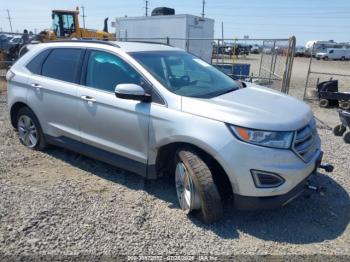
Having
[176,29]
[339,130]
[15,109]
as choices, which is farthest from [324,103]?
[176,29]

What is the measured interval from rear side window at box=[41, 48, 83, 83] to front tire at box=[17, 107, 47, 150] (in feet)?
2.39

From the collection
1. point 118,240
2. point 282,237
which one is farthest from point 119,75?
point 282,237

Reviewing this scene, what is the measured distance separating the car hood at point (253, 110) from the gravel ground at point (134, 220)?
1077 mm

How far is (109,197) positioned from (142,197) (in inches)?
Answer: 15.3

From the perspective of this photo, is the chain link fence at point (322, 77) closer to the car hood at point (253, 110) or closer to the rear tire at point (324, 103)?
the rear tire at point (324, 103)

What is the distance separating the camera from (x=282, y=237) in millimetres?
3254

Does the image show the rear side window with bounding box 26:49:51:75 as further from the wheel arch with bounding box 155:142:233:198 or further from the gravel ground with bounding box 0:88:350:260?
the wheel arch with bounding box 155:142:233:198

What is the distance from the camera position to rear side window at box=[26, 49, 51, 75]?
489 cm

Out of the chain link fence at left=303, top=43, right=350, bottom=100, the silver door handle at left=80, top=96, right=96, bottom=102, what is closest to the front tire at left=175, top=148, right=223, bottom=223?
the silver door handle at left=80, top=96, right=96, bottom=102

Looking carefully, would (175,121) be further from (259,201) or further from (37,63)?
(37,63)

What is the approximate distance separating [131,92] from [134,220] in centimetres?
134

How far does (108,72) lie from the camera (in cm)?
407

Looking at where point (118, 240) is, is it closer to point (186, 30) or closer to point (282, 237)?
point (282, 237)

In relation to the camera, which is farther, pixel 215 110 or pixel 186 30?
pixel 186 30
